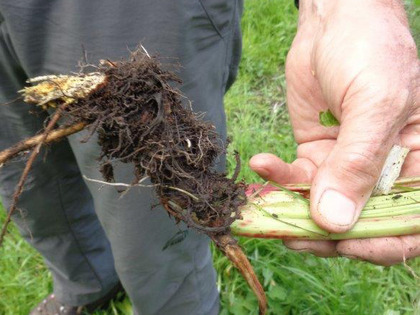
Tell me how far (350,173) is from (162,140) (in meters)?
0.47

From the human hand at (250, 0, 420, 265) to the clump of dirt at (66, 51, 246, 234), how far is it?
0.80ft

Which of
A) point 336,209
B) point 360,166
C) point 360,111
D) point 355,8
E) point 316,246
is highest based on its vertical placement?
point 355,8

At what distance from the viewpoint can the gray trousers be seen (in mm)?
1170

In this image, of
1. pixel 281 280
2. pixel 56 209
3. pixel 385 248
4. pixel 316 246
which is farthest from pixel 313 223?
pixel 56 209

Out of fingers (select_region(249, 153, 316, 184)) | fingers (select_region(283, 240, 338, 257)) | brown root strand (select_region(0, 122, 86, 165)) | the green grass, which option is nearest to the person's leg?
the green grass

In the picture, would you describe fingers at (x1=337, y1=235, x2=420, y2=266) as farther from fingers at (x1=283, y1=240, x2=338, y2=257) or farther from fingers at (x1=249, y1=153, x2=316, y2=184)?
fingers at (x1=249, y1=153, x2=316, y2=184)

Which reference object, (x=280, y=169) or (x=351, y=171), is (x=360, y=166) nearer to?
(x=351, y=171)

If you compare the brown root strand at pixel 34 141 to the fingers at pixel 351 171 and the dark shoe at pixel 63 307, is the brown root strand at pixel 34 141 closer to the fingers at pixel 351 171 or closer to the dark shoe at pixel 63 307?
the fingers at pixel 351 171

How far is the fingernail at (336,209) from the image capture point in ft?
3.82

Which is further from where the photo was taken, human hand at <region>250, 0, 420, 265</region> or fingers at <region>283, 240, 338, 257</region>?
fingers at <region>283, 240, 338, 257</region>

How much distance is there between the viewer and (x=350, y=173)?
114cm

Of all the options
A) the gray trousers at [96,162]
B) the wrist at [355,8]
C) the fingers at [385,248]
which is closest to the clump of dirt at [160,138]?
the gray trousers at [96,162]

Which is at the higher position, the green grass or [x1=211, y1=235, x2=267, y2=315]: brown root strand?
[x1=211, y1=235, x2=267, y2=315]: brown root strand

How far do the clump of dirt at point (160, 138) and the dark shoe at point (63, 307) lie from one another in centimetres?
117
